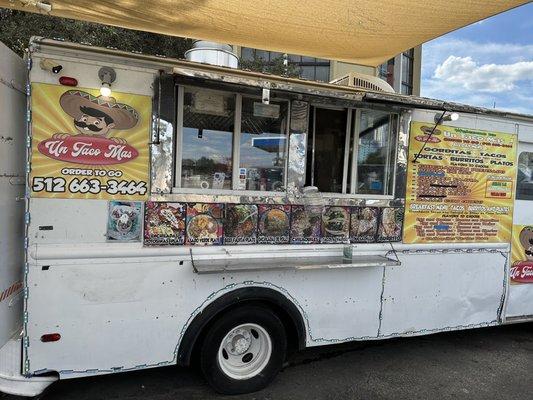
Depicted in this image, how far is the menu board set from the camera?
4.21 meters

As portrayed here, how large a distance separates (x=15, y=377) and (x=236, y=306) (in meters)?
1.63

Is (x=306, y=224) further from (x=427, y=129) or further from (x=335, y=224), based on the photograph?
(x=427, y=129)

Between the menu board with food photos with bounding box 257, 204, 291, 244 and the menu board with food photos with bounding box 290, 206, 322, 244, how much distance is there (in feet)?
0.21

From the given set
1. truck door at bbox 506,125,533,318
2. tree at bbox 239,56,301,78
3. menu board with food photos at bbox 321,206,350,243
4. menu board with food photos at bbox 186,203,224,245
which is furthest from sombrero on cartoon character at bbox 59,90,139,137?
tree at bbox 239,56,301,78

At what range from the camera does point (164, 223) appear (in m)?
3.35

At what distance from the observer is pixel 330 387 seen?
12.7 ft

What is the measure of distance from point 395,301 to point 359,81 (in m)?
2.36

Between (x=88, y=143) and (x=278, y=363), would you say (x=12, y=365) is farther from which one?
(x=278, y=363)

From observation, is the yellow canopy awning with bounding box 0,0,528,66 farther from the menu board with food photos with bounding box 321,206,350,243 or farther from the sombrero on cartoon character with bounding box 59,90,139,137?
the menu board with food photos with bounding box 321,206,350,243

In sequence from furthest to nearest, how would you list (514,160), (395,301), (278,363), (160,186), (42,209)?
(514,160)
(395,301)
(278,363)
(160,186)
(42,209)

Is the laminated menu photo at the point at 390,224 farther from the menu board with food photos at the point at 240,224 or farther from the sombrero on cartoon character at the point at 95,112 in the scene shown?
the sombrero on cartoon character at the point at 95,112

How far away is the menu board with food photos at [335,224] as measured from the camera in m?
3.88

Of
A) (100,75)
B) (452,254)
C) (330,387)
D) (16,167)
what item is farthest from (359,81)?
(16,167)

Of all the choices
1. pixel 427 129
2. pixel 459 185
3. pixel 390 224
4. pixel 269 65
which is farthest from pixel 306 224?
pixel 269 65
